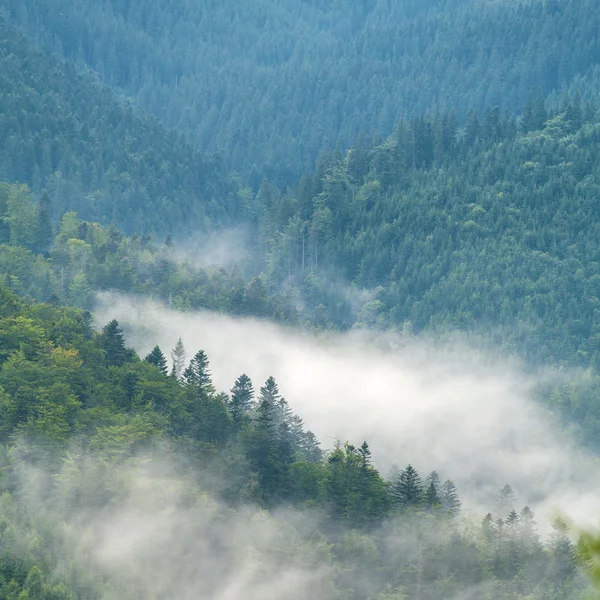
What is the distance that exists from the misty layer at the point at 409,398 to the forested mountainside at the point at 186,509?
40679mm

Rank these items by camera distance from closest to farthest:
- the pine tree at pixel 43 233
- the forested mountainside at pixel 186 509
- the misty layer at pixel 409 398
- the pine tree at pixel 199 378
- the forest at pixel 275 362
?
the forested mountainside at pixel 186 509 < the forest at pixel 275 362 < the pine tree at pixel 199 378 < the misty layer at pixel 409 398 < the pine tree at pixel 43 233

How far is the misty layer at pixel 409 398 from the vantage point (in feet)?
492

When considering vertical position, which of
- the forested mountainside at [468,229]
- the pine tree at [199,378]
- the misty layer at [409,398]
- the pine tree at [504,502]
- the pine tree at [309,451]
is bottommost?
the pine tree at [309,451]

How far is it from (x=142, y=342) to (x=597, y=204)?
57.2 meters

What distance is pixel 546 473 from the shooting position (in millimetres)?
150625

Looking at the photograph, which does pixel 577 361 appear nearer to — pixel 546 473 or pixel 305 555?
pixel 546 473

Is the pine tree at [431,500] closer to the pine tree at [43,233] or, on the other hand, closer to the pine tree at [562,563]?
the pine tree at [562,563]

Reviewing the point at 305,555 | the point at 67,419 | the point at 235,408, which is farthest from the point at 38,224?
the point at 305,555

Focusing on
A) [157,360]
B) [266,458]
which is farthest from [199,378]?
[266,458]

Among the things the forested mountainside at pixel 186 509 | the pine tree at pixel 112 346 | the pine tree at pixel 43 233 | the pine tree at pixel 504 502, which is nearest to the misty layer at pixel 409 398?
the pine tree at pixel 504 502

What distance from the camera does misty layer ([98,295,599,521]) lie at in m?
150

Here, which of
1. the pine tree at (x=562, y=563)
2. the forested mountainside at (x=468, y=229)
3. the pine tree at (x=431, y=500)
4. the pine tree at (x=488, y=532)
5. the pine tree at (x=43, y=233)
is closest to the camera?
the pine tree at (x=562, y=563)

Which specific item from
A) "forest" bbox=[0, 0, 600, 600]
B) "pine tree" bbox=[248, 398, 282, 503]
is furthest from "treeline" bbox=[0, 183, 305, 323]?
"pine tree" bbox=[248, 398, 282, 503]

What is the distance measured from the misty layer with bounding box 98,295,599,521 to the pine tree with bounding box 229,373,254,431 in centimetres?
3003
